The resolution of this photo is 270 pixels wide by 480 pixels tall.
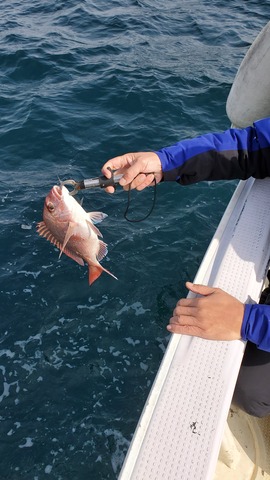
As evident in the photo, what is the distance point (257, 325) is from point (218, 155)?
1382 millimetres

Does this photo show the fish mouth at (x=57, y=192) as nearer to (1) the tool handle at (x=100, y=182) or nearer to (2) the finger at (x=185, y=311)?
(1) the tool handle at (x=100, y=182)

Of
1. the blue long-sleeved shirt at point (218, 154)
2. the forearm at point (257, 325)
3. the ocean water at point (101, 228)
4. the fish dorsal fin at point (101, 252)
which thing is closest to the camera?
the forearm at point (257, 325)

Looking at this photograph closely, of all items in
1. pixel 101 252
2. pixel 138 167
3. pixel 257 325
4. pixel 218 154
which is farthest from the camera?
pixel 101 252

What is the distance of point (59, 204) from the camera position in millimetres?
3203

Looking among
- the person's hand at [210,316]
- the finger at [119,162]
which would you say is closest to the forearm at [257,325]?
the person's hand at [210,316]

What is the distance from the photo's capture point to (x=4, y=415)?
3.48 metres

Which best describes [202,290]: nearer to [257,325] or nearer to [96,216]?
[257,325]

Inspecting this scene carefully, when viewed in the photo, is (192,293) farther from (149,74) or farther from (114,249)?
(149,74)

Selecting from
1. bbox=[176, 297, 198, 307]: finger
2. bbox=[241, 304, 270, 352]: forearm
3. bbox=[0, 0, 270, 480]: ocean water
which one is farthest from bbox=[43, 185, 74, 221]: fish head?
bbox=[241, 304, 270, 352]: forearm

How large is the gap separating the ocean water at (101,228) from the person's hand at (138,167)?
5.45ft

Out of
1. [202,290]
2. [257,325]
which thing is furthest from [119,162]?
[257,325]

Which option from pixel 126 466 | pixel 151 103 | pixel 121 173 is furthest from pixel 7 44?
pixel 126 466

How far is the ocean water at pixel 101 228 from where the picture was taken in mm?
3465

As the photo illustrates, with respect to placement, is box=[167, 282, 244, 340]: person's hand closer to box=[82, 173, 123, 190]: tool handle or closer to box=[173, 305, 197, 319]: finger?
box=[173, 305, 197, 319]: finger
